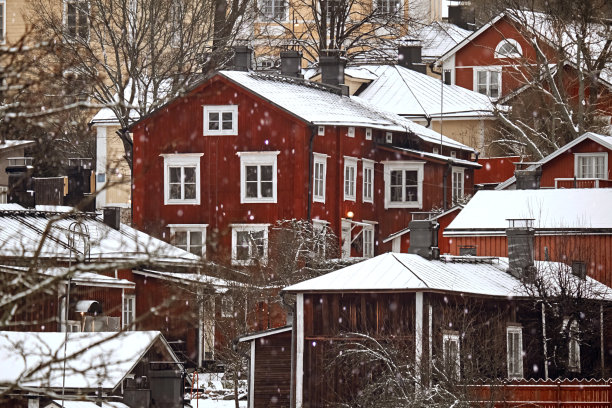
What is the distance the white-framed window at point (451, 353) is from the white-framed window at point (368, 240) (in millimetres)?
18068

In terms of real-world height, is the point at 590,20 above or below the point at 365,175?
above

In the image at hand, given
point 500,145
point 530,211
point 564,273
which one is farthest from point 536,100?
point 564,273

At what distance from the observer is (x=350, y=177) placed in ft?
158

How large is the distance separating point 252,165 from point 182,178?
2231mm

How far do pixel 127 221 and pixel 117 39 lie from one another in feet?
19.7

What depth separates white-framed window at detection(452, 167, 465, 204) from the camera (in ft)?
169

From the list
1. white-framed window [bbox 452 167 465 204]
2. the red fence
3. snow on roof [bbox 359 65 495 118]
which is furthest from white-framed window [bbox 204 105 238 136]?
the red fence

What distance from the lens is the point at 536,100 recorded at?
54156 mm

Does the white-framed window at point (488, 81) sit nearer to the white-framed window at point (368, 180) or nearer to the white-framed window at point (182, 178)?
the white-framed window at point (368, 180)

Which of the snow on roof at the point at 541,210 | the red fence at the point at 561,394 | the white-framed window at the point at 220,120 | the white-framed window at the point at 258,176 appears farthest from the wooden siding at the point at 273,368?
the white-framed window at the point at 220,120

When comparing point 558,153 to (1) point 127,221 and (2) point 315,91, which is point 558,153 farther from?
(1) point 127,221

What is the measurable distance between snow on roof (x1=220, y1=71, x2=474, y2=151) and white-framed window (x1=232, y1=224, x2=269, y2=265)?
138 inches

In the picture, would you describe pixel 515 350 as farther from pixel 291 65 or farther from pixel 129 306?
pixel 291 65

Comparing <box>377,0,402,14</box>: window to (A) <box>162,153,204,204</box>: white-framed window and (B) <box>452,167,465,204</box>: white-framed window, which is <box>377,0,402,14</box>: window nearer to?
(B) <box>452,167,465,204</box>: white-framed window
